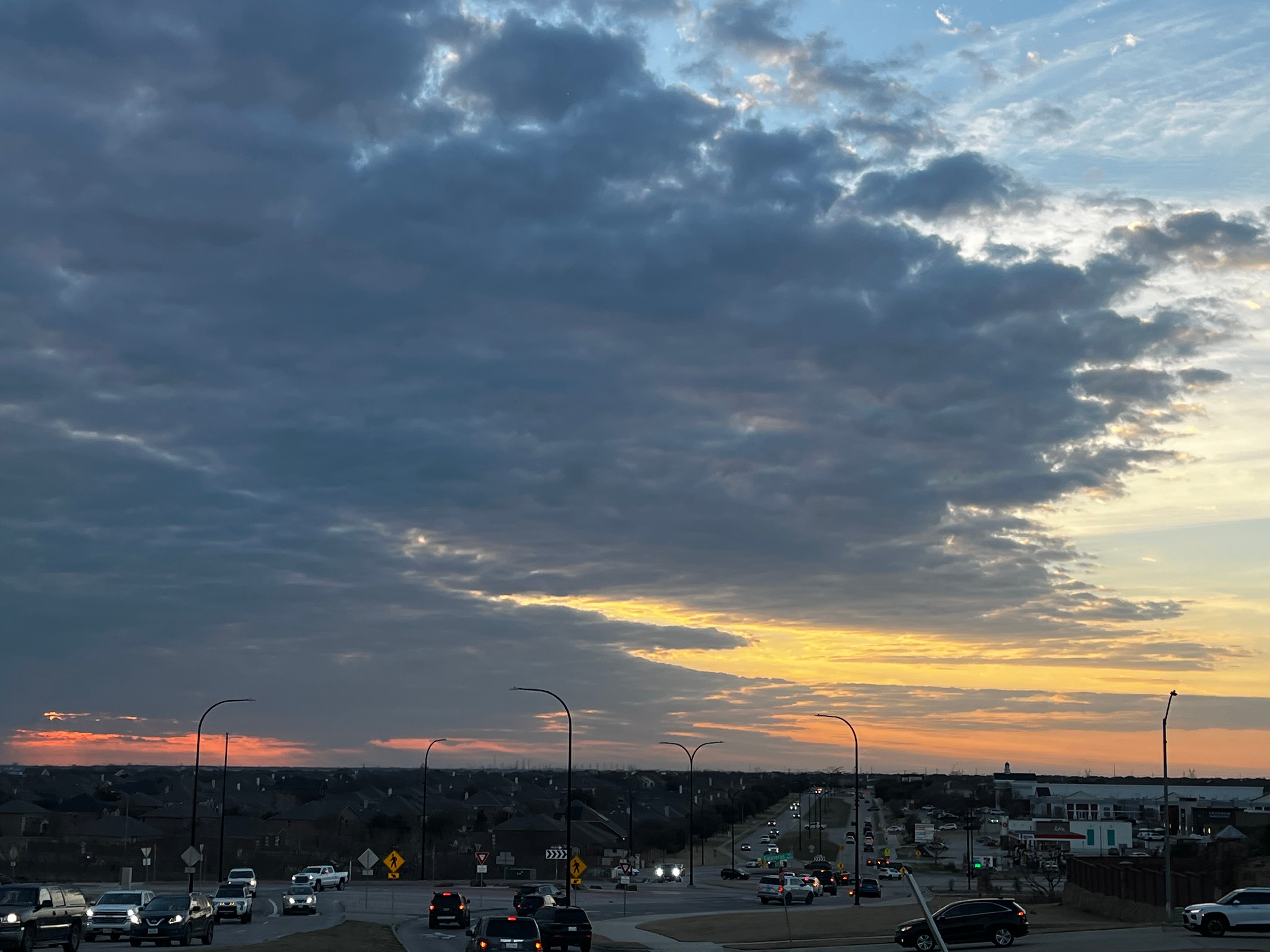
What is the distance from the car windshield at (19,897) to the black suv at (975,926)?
1178 inches

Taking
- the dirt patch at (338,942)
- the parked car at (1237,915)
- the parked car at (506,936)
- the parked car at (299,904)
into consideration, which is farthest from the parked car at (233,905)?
the parked car at (1237,915)

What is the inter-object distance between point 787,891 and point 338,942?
1590 inches

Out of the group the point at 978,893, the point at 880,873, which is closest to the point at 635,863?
the point at 880,873

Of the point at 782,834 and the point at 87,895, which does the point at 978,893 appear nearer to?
the point at 87,895

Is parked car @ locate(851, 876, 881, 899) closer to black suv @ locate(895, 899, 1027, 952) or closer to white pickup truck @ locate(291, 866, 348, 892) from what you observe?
white pickup truck @ locate(291, 866, 348, 892)

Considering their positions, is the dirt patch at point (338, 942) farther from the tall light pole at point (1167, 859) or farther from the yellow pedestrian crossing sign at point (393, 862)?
the tall light pole at point (1167, 859)

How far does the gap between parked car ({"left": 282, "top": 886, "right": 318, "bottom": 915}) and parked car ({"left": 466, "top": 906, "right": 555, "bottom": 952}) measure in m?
40.8

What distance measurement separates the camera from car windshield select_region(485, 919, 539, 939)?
32500 millimetres

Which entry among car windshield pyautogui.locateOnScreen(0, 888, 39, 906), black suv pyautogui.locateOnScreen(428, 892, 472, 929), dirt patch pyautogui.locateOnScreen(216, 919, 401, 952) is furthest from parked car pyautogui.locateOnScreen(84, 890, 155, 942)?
car windshield pyautogui.locateOnScreen(0, 888, 39, 906)

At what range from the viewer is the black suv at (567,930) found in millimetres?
44125

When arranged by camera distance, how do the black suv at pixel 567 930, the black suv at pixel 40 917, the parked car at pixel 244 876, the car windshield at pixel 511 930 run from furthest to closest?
the parked car at pixel 244 876
the black suv at pixel 567 930
the black suv at pixel 40 917
the car windshield at pixel 511 930

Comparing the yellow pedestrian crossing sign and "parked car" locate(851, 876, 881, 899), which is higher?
the yellow pedestrian crossing sign

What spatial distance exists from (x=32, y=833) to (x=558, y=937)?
121562mm

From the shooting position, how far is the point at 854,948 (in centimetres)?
4797
